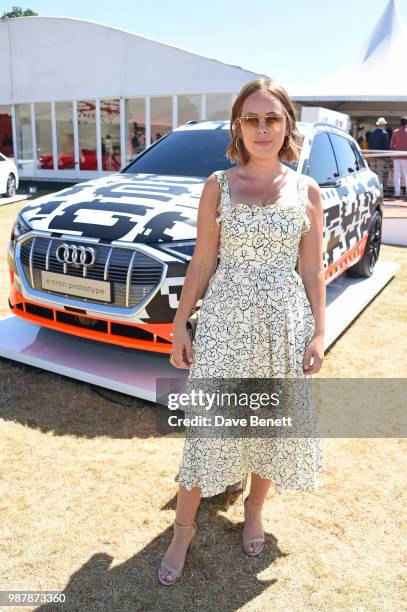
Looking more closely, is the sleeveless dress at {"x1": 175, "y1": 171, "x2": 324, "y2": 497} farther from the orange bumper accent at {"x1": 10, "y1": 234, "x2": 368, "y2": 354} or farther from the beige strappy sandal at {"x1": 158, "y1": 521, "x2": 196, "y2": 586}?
the orange bumper accent at {"x1": 10, "y1": 234, "x2": 368, "y2": 354}

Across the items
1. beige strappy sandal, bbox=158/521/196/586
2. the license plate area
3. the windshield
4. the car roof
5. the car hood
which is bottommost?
beige strappy sandal, bbox=158/521/196/586

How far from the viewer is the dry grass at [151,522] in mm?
2100

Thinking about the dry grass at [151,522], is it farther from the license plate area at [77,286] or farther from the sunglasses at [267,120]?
the sunglasses at [267,120]

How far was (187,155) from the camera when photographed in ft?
15.3

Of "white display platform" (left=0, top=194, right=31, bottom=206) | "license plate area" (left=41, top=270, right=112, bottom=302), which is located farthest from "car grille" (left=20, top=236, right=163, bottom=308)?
"white display platform" (left=0, top=194, right=31, bottom=206)

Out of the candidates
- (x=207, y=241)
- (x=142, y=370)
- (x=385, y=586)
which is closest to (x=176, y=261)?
(x=142, y=370)

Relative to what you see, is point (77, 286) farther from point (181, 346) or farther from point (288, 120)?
point (288, 120)

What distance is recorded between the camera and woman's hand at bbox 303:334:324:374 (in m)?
2.08

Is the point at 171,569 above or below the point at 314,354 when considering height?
below

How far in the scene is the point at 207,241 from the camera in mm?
2070

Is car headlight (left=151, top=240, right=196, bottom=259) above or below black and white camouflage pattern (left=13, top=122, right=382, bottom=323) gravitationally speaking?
below

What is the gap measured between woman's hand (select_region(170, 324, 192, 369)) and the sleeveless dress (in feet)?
0.09

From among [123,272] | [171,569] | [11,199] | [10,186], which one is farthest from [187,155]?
[10,186]

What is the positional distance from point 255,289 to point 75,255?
5.78 feet
